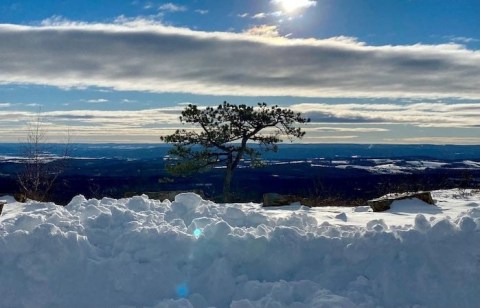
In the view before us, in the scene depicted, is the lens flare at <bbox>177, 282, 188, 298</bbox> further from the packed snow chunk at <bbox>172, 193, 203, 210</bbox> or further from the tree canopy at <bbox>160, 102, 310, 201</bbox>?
the tree canopy at <bbox>160, 102, 310, 201</bbox>

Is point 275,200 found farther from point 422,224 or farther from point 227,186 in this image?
point 227,186

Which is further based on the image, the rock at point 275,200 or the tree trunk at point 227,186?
the tree trunk at point 227,186

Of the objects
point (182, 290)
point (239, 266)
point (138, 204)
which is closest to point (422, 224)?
point (239, 266)

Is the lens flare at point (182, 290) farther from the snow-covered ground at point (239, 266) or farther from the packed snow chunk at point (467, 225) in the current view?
the packed snow chunk at point (467, 225)

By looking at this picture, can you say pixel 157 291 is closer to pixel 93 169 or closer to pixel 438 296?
pixel 438 296

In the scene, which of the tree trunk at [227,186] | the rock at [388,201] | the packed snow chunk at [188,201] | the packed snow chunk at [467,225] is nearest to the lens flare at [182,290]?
the packed snow chunk at [188,201]

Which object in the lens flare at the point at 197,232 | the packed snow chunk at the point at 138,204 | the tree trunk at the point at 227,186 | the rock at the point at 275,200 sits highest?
the packed snow chunk at the point at 138,204

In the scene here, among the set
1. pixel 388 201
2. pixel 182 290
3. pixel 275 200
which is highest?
pixel 388 201

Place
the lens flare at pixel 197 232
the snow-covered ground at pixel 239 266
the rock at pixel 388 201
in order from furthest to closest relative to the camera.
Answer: the rock at pixel 388 201, the lens flare at pixel 197 232, the snow-covered ground at pixel 239 266

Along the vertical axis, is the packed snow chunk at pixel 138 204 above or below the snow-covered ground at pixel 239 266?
above
